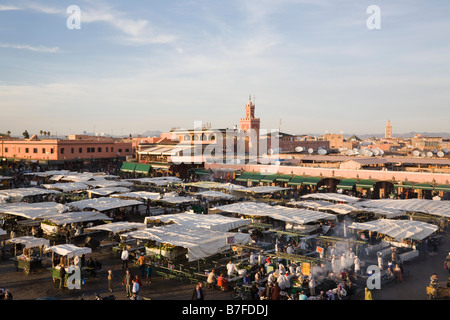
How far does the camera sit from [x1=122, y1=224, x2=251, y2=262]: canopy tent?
14673 millimetres

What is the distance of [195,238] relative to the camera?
50.6 ft

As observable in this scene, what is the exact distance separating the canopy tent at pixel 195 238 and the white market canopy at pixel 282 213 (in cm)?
Answer: 391

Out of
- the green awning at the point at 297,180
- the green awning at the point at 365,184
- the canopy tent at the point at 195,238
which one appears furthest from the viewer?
the green awning at the point at 297,180

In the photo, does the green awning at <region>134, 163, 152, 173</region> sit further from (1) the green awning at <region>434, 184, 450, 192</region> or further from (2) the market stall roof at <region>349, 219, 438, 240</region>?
(2) the market stall roof at <region>349, 219, 438, 240</region>

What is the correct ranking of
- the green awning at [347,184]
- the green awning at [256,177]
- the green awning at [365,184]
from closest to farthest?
1. the green awning at [365,184]
2. the green awning at [347,184]
3. the green awning at [256,177]

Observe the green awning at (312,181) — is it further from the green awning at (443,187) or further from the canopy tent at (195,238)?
the canopy tent at (195,238)

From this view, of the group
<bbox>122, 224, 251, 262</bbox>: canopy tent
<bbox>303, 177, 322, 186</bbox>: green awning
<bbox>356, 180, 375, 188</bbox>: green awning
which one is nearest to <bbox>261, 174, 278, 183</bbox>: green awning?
<bbox>303, 177, 322, 186</bbox>: green awning

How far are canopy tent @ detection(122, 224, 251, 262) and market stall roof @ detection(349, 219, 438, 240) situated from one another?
585 cm

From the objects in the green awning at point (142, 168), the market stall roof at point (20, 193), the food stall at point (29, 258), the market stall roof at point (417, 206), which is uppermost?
the green awning at point (142, 168)

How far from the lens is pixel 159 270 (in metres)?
15.8

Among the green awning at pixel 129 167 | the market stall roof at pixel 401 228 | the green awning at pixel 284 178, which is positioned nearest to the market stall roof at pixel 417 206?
the market stall roof at pixel 401 228

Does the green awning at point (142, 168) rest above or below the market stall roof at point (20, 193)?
above

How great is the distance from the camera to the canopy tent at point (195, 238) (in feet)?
48.1

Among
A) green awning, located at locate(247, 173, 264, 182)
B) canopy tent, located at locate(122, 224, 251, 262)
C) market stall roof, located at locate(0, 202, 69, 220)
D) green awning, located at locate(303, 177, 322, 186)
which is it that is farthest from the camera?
green awning, located at locate(247, 173, 264, 182)
